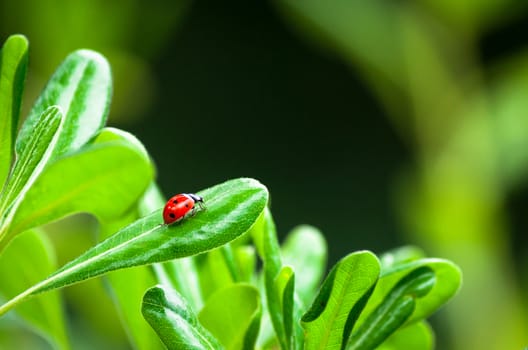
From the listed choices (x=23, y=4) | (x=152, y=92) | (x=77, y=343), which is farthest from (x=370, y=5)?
(x=152, y=92)

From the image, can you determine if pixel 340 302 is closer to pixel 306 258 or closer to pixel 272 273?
pixel 272 273

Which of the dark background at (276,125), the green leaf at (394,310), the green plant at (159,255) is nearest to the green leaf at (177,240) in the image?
the green plant at (159,255)

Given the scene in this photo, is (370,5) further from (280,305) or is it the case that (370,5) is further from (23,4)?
(280,305)

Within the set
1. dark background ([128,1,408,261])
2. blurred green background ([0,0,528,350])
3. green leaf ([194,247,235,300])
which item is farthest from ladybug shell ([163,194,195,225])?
dark background ([128,1,408,261])

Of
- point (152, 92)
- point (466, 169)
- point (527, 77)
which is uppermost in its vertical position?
point (527, 77)

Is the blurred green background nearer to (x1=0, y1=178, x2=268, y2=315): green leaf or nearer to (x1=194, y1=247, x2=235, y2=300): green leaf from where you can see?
(x1=194, y1=247, x2=235, y2=300): green leaf

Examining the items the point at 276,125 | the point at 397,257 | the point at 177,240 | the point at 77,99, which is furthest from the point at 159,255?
the point at 276,125

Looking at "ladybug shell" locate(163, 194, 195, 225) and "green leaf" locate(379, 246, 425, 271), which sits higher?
"ladybug shell" locate(163, 194, 195, 225)
